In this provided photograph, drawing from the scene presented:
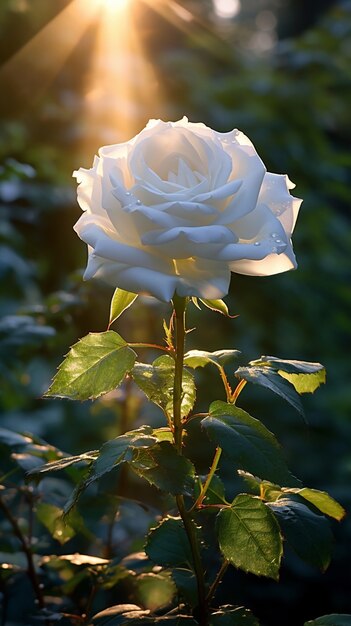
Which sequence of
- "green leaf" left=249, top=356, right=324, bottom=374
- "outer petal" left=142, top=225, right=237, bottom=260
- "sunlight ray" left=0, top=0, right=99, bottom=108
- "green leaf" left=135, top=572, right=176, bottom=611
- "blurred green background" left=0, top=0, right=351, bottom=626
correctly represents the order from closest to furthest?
1. "outer petal" left=142, top=225, right=237, bottom=260
2. "green leaf" left=249, top=356, right=324, bottom=374
3. "green leaf" left=135, top=572, right=176, bottom=611
4. "blurred green background" left=0, top=0, right=351, bottom=626
5. "sunlight ray" left=0, top=0, right=99, bottom=108

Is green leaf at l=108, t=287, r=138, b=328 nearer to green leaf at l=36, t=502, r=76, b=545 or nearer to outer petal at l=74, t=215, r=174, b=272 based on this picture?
outer petal at l=74, t=215, r=174, b=272

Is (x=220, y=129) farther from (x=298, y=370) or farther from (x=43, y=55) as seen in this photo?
(x=298, y=370)

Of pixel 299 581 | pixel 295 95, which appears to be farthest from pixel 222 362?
pixel 295 95

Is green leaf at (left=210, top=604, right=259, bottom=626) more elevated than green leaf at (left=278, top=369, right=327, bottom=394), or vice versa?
green leaf at (left=278, top=369, right=327, bottom=394)

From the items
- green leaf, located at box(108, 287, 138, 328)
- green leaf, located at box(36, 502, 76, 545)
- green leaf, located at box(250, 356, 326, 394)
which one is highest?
green leaf, located at box(108, 287, 138, 328)

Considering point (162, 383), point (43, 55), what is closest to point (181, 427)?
point (162, 383)

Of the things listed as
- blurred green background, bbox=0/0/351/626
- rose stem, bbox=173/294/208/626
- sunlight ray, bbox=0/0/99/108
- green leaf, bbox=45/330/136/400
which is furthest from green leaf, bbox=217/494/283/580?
sunlight ray, bbox=0/0/99/108

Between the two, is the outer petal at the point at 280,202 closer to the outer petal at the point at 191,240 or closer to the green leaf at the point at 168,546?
the outer petal at the point at 191,240

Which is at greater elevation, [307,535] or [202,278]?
[202,278]
